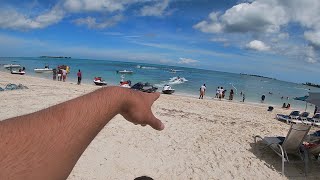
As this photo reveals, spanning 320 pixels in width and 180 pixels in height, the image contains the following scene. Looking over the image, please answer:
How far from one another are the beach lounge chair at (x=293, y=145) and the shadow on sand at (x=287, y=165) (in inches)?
7.2

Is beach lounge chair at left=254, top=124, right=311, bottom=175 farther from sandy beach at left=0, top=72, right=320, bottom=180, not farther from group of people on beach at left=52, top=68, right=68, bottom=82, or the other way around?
group of people on beach at left=52, top=68, right=68, bottom=82

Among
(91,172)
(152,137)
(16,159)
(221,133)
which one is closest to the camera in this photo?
(16,159)

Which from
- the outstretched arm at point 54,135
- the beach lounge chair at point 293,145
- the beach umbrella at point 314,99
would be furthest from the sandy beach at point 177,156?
the outstretched arm at point 54,135

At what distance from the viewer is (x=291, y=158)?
23.8 ft

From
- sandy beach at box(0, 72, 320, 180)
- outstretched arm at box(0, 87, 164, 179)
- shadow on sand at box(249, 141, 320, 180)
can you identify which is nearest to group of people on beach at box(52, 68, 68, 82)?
sandy beach at box(0, 72, 320, 180)

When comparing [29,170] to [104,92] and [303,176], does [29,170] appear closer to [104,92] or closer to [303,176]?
[104,92]

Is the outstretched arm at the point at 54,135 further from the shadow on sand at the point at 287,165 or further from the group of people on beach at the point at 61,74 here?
the group of people on beach at the point at 61,74

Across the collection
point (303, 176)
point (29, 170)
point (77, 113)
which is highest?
point (77, 113)

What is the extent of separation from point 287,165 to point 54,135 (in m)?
7.33

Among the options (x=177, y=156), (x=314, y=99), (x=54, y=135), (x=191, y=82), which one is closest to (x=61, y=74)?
(x=314, y=99)

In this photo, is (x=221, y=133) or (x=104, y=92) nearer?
(x=104, y=92)

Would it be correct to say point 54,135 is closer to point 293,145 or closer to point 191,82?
point 293,145

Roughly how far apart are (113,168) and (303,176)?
13.7 feet

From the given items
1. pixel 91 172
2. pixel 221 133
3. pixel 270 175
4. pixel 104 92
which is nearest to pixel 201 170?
pixel 270 175
